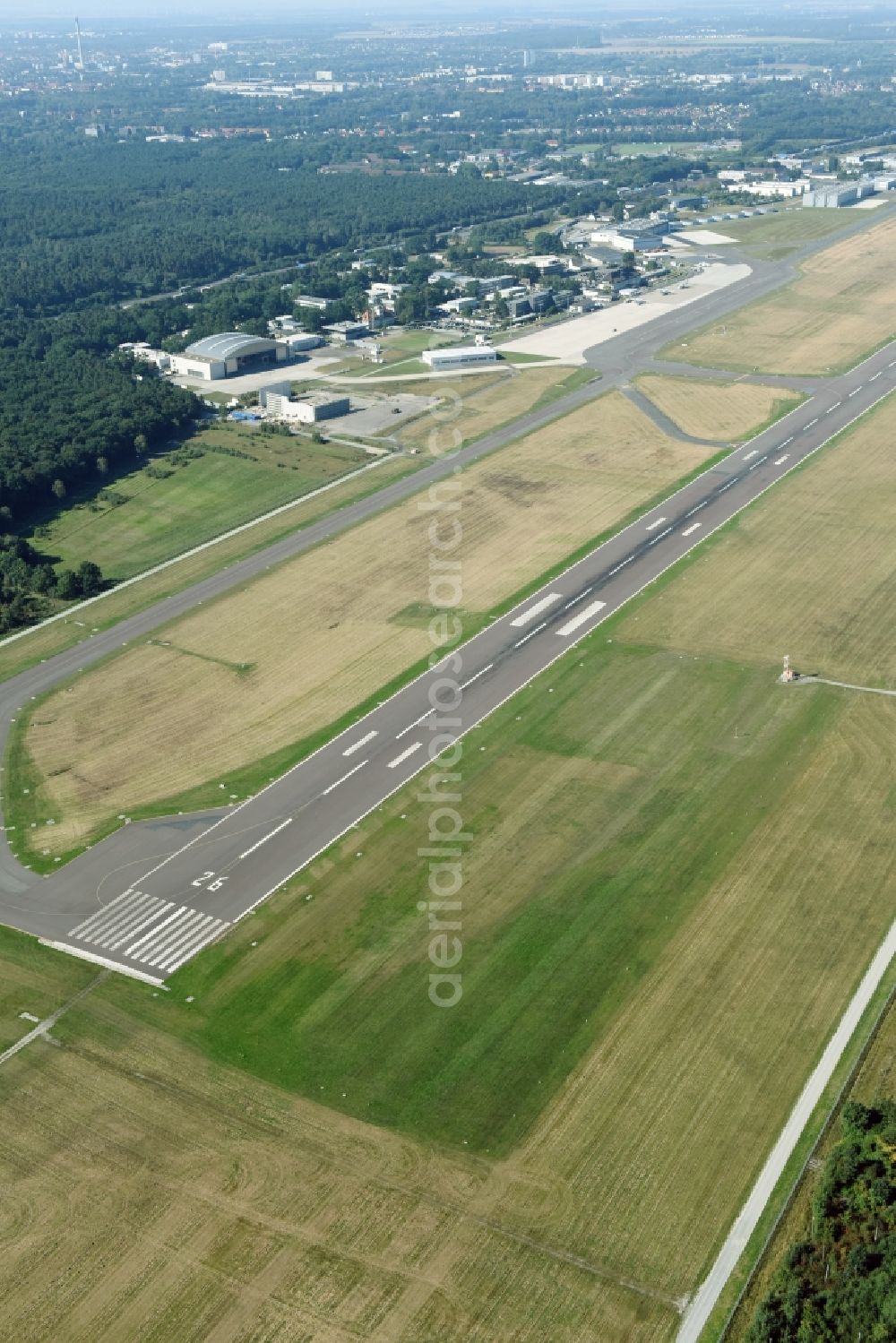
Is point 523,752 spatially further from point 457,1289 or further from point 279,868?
point 457,1289

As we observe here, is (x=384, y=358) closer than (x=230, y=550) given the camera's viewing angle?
No

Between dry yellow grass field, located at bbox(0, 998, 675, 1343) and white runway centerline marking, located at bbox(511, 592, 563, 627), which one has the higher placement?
white runway centerline marking, located at bbox(511, 592, 563, 627)

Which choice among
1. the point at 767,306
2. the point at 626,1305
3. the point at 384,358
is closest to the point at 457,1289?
the point at 626,1305

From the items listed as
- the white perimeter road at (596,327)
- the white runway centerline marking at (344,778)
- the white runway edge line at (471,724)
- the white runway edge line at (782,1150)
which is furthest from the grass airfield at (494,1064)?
the white perimeter road at (596,327)

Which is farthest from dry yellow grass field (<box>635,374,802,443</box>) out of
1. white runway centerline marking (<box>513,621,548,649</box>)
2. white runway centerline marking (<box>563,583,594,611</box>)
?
white runway centerline marking (<box>513,621,548,649</box>)

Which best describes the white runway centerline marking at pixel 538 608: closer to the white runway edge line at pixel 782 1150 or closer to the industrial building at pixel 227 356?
the white runway edge line at pixel 782 1150

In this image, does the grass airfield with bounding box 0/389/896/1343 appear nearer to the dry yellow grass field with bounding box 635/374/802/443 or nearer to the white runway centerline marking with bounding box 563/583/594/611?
the white runway centerline marking with bounding box 563/583/594/611
